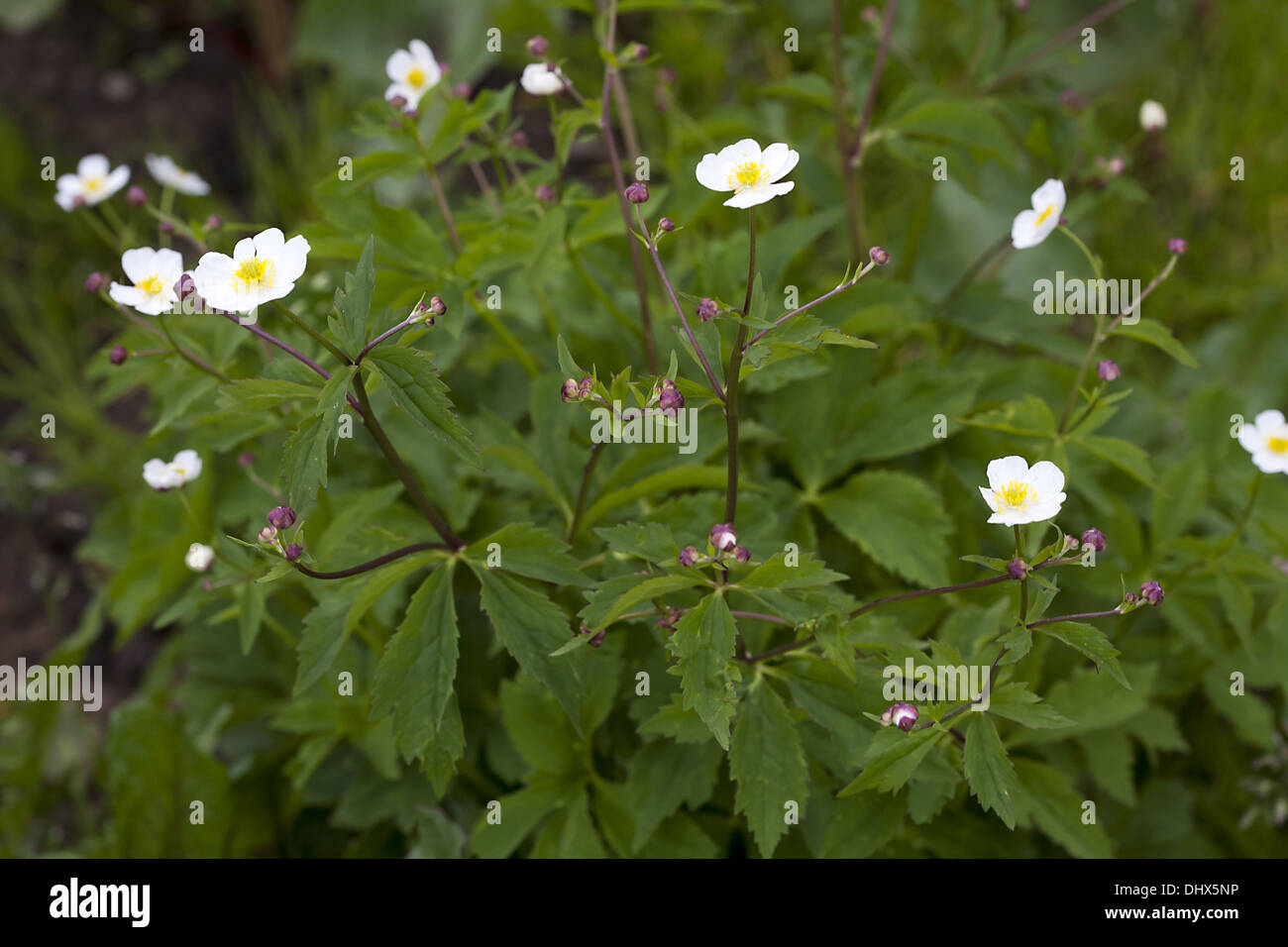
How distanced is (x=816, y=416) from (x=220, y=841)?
1.54m

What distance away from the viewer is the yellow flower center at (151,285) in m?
1.67

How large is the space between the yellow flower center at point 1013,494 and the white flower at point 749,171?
0.50 meters

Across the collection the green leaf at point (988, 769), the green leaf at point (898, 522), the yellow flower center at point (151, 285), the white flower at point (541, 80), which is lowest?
the green leaf at point (988, 769)

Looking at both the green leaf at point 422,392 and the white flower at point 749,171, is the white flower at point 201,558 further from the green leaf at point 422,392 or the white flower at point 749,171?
the white flower at point 749,171

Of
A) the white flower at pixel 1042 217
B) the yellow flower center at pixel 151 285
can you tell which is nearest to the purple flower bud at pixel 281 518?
the yellow flower center at pixel 151 285

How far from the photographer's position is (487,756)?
211 centimetres

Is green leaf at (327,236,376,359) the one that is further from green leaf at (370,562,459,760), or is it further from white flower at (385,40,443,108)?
white flower at (385,40,443,108)

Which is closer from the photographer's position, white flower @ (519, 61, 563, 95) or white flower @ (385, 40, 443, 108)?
white flower @ (519, 61, 563, 95)

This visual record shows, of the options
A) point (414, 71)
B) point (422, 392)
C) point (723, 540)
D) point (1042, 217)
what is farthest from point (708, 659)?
point (414, 71)

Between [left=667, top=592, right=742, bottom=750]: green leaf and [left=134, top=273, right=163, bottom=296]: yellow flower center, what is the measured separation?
0.98 meters

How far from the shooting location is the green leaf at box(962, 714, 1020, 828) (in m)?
1.42

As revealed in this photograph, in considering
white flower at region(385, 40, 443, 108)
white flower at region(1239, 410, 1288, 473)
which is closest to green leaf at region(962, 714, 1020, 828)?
white flower at region(1239, 410, 1288, 473)
